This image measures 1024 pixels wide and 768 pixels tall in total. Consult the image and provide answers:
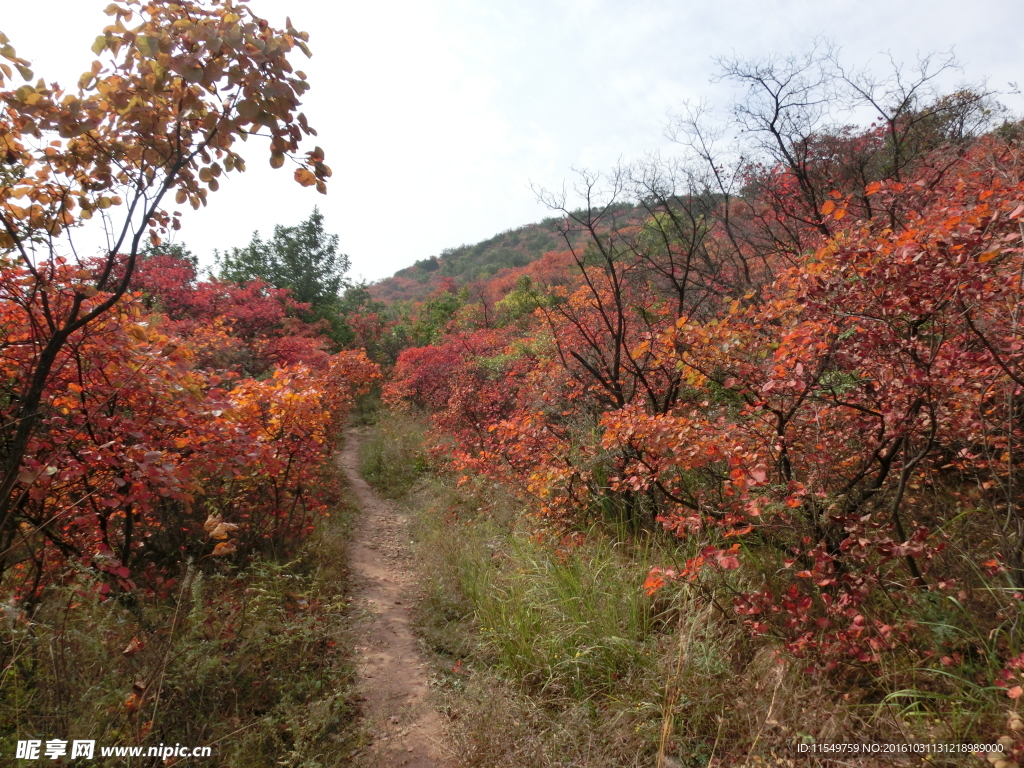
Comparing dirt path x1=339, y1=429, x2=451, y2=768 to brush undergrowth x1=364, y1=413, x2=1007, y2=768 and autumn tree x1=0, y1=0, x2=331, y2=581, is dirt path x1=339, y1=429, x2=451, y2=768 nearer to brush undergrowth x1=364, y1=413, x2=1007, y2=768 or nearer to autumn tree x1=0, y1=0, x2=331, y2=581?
brush undergrowth x1=364, y1=413, x2=1007, y2=768

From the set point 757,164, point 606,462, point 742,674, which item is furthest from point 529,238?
point 742,674

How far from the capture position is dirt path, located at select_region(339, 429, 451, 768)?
3.07 metres

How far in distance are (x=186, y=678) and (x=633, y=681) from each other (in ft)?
9.20

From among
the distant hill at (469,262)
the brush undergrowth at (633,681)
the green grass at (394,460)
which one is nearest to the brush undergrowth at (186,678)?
the brush undergrowth at (633,681)

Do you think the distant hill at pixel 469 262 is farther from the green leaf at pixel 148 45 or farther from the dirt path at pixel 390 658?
the green leaf at pixel 148 45

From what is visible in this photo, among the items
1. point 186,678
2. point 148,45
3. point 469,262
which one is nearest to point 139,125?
point 148,45

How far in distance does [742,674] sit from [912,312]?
7.48 feet

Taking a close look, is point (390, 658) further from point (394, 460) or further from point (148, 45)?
point (394, 460)

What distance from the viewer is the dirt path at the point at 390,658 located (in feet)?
10.1

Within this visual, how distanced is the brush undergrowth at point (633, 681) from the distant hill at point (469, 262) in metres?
29.5

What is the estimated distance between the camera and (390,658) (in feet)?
13.3

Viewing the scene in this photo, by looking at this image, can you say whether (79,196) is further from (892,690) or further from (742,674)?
(892,690)

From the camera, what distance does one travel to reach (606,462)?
5.27m

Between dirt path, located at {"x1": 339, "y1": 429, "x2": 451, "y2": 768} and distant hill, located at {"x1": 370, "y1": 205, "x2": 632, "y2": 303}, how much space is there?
27674mm
